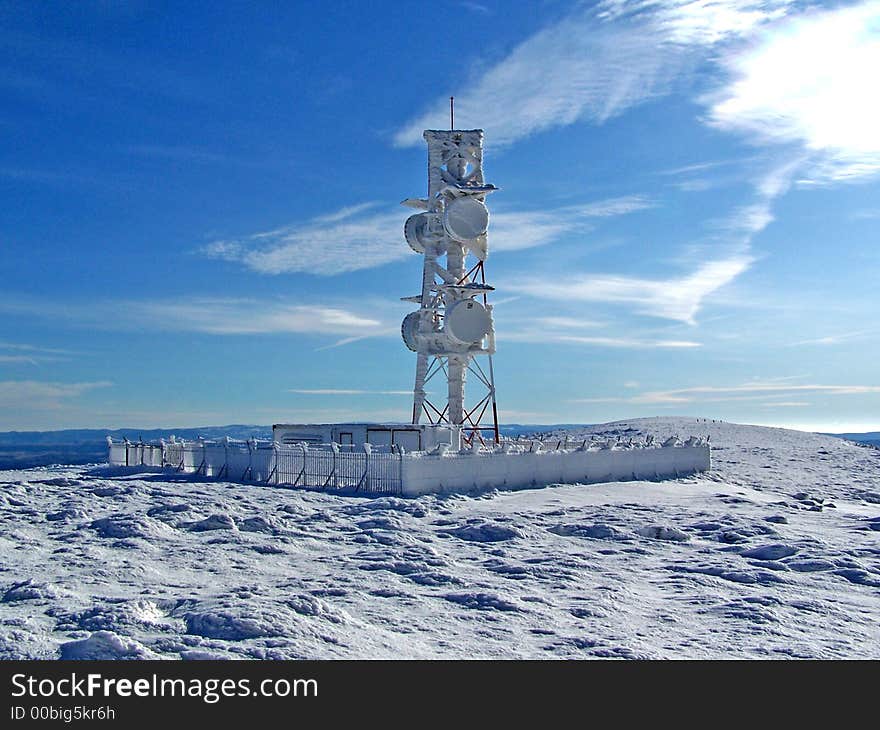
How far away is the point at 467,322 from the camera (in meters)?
34.9

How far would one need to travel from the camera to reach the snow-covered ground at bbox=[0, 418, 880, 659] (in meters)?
9.64

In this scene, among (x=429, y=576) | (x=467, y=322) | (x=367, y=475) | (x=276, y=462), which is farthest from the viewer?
(x=467, y=322)

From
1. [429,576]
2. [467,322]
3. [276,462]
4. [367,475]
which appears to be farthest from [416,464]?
[467,322]

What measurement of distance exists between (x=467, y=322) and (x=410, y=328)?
13.3ft

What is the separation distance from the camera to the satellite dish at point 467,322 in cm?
3472

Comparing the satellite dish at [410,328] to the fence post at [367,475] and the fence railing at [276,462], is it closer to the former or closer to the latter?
the fence railing at [276,462]

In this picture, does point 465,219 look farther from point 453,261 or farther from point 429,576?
point 429,576

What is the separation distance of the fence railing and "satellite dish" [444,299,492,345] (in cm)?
712

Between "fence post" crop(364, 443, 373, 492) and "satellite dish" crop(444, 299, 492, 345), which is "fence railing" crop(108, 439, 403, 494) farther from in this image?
"satellite dish" crop(444, 299, 492, 345)

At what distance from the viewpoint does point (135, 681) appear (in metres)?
7.86

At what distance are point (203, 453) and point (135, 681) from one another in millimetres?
25612

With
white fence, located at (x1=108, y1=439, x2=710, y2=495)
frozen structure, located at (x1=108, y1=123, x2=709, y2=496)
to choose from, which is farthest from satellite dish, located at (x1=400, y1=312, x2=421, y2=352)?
white fence, located at (x1=108, y1=439, x2=710, y2=495)

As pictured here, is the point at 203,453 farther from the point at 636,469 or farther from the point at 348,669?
the point at 348,669

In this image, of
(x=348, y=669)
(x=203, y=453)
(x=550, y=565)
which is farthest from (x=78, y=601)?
(x=203, y=453)
